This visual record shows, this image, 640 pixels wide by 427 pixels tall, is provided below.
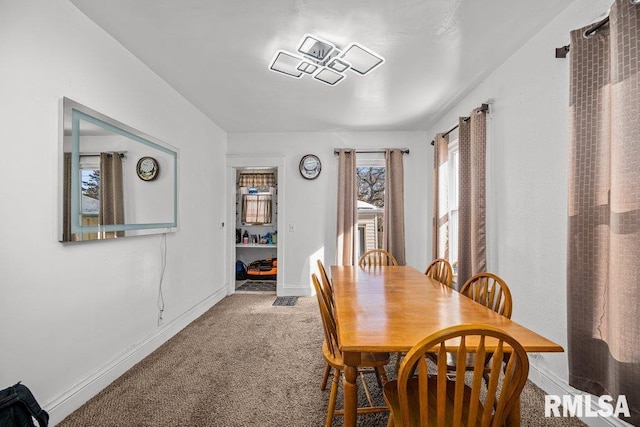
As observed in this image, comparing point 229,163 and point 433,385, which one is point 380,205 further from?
point 433,385

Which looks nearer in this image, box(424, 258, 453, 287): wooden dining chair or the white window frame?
box(424, 258, 453, 287): wooden dining chair

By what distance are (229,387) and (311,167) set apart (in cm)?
313

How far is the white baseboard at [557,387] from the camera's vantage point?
1531 millimetres

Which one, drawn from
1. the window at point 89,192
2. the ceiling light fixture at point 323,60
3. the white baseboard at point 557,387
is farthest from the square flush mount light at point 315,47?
the white baseboard at point 557,387

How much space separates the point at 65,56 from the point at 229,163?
2743mm

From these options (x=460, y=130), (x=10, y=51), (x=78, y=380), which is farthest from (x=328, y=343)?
(x=460, y=130)

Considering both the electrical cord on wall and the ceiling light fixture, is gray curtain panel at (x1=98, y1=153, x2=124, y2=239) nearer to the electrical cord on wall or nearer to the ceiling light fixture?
the electrical cord on wall

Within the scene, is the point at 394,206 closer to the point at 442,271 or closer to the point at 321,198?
the point at 321,198

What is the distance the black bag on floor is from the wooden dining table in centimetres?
140

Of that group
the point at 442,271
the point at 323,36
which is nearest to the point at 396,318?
the point at 442,271

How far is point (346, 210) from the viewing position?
4309mm

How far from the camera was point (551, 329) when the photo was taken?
1.94m

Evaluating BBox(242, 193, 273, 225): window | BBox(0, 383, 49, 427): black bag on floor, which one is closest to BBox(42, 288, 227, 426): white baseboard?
BBox(0, 383, 49, 427): black bag on floor

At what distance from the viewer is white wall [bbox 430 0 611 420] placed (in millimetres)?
1861
